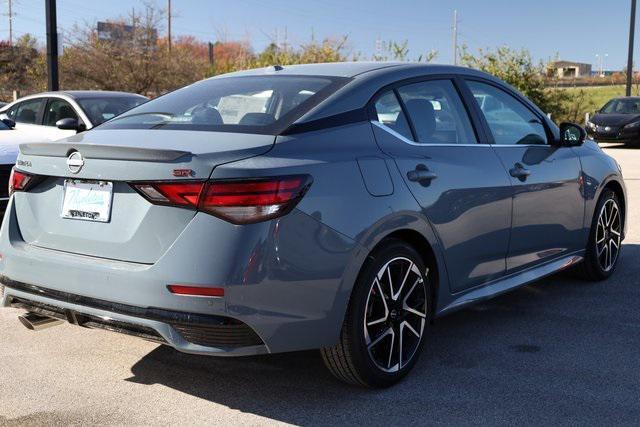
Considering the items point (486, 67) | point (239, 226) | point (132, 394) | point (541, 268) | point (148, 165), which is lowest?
point (132, 394)

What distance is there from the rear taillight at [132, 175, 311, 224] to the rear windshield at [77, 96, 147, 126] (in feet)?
22.6

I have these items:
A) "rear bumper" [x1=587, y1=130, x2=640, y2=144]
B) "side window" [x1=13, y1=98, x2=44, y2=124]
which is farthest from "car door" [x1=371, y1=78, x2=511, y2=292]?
"rear bumper" [x1=587, y1=130, x2=640, y2=144]

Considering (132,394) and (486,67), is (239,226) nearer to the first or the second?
(132,394)

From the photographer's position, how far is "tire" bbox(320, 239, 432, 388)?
12.1ft

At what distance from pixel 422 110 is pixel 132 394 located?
2.10 m

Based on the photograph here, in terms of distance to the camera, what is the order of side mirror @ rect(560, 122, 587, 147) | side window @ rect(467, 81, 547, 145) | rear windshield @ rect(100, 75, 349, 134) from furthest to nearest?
1. side mirror @ rect(560, 122, 587, 147)
2. side window @ rect(467, 81, 547, 145)
3. rear windshield @ rect(100, 75, 349, 134)

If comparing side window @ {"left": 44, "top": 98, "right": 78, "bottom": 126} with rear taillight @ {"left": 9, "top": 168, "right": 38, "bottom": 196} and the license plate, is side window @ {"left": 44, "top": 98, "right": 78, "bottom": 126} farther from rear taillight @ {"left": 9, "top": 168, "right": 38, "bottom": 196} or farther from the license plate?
the license plate

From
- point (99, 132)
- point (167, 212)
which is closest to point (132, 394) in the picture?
point (167, 212)

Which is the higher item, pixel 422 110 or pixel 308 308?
pixel 422 110

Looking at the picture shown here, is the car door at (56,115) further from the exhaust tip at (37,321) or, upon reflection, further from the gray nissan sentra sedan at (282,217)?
the exhaust tip at (37,321)

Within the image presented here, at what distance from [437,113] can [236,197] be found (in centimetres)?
164

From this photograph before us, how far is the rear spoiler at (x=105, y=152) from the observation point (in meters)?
3.38

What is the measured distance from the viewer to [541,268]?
5242 millimetres

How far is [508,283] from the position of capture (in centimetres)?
486
